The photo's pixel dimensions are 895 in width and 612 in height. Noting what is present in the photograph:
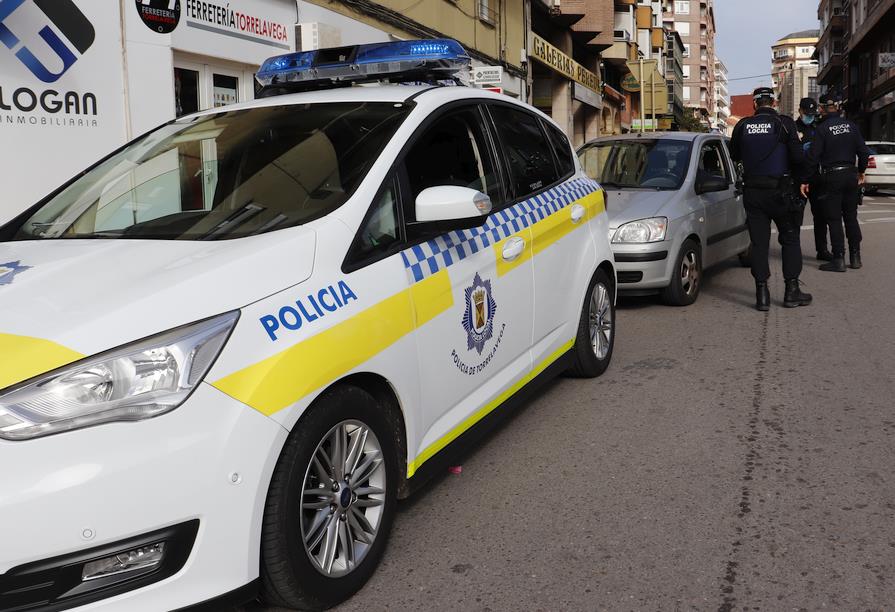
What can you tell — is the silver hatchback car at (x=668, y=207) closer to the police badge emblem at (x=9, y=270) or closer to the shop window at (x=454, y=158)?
the shop window at (x=454, y=158)

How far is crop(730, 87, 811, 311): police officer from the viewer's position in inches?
308

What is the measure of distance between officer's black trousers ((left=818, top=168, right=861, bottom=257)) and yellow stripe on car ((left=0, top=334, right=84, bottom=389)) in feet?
31.9

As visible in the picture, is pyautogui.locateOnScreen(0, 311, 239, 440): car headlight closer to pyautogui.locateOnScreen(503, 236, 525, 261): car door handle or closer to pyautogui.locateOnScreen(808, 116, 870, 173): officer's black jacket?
pyautogui.locateOnScreen(503, 236, 525, 261): car door handle

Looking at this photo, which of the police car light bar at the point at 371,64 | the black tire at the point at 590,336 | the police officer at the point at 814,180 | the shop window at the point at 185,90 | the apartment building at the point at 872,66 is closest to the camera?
the police car light bar at the point at 371,64

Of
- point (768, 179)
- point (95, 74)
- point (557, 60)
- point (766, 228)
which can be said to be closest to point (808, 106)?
point (768, 179)

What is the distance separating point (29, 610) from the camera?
6.99ft

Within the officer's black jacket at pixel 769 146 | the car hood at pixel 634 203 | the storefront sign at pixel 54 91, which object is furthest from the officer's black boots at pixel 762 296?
the storefront sign at pixel 54 91

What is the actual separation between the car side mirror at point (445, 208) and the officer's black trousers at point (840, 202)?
27.0 feet

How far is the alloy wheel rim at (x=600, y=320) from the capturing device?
5.39 meters

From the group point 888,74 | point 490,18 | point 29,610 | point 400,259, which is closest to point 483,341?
point 400,259

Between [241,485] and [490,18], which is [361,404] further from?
[490,18]

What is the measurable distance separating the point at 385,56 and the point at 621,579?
9.04 feet

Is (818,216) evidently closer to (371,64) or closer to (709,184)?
(709,184)

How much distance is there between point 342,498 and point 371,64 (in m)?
2.47
